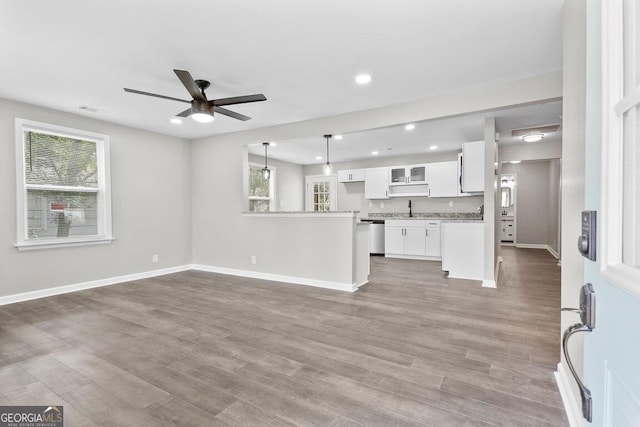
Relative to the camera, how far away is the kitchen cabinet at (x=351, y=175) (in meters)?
7.91

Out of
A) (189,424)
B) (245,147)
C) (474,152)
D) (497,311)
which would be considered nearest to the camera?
(189,424)

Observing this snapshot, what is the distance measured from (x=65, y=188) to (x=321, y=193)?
583cm

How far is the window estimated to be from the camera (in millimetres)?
7316

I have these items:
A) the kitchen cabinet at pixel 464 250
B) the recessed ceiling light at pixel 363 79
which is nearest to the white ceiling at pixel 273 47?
the recessed ceiling light at pixel 363 79

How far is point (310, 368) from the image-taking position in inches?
83.8

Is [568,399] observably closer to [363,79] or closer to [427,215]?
[363,79]

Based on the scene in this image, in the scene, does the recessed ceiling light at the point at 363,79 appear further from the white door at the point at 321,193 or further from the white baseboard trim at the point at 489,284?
the white door at the point at 321,193

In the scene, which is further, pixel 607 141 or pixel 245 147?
pixel 245 147

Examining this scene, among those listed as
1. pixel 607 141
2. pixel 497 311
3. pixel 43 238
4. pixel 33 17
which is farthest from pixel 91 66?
pixel 497 311

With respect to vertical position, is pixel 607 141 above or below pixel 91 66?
below

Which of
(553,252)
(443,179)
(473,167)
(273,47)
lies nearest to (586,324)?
(273,47)

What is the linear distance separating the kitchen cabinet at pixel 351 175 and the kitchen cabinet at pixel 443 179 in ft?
5.62

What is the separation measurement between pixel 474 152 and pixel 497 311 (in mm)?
2521

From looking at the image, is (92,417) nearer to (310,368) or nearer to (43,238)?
(310,368)
